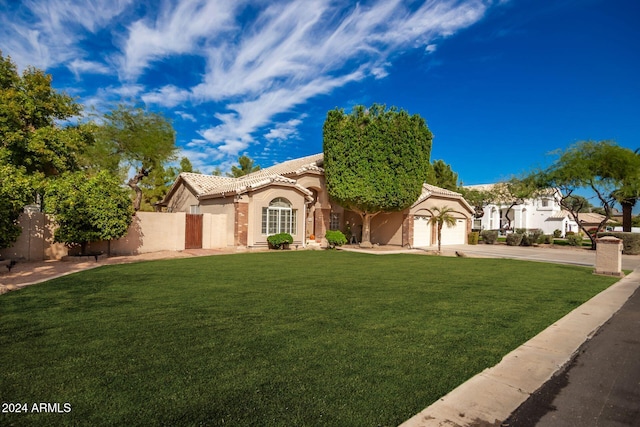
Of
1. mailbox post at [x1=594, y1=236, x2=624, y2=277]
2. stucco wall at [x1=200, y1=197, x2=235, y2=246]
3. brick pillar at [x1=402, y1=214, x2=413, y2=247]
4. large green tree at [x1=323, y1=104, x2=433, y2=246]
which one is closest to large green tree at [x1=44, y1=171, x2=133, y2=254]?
stucco wall at [x1=200, y1=197, x2=235, y2=246]

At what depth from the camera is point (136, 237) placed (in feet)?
56.4

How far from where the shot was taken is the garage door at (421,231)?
26188 mm

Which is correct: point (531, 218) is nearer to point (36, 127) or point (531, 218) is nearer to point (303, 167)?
point (303, 167)

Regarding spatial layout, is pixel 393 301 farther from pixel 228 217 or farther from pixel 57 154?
pixel 57 154

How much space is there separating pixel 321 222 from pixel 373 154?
19.6ft

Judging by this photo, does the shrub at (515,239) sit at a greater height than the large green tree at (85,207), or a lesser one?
lesser

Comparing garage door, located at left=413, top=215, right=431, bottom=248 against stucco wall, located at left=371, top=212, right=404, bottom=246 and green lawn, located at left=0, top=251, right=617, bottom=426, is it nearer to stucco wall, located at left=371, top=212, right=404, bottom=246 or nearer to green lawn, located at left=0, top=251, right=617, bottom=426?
stucco wall, located at left=371, top=212, right=404, bottom=246

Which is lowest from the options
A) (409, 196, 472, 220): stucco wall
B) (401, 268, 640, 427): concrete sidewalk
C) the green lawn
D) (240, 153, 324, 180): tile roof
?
(401, 268, 640, 427): concrete sidewalk

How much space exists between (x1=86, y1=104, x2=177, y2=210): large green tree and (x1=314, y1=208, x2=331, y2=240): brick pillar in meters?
13.3

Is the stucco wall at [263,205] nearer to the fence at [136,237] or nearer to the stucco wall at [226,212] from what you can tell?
the stucco wall at [226,212]

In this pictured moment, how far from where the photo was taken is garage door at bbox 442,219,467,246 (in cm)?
2835

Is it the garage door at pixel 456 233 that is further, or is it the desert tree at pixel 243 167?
the desert tree at pixel 243 167

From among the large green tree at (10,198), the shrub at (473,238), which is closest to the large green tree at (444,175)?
the shrub at (473,238)

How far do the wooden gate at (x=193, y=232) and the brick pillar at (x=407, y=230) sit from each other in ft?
47.4
